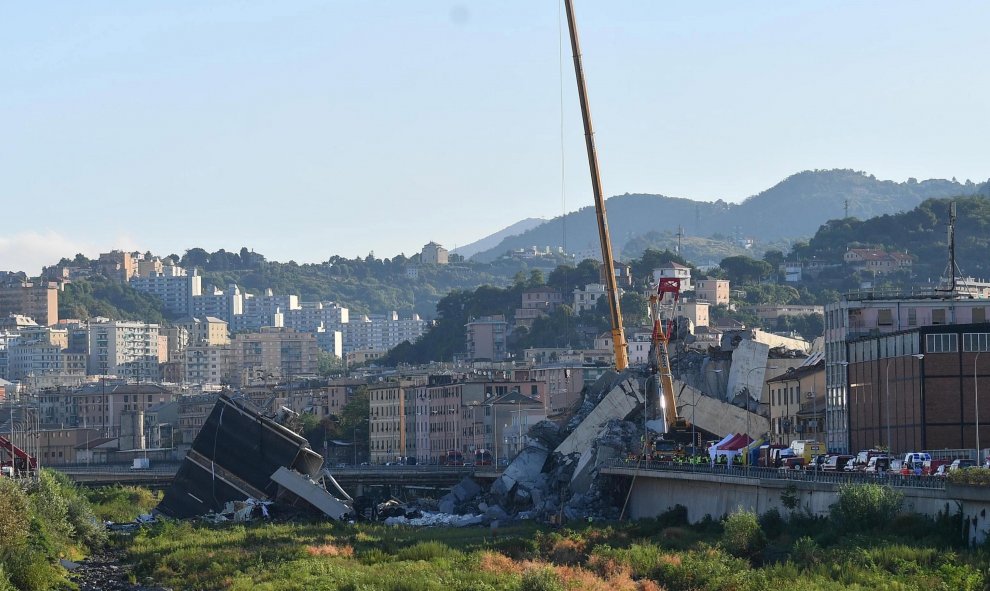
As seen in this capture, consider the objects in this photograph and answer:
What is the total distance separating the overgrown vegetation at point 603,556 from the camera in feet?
179

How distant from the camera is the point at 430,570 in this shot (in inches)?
2667

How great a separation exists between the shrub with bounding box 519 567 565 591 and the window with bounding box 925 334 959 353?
22.5m

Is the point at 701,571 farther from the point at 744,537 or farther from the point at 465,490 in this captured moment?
the point at 465,490

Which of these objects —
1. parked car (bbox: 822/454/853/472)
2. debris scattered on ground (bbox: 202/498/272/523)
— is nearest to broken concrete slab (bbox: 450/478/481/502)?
debris scattered on ground (bbox: 202/498/272/523)

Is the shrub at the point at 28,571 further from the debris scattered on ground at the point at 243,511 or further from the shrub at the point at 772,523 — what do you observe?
the debris scattered on ground at the point at 243,511

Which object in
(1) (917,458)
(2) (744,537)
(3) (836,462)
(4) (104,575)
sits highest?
(1) (917,458)

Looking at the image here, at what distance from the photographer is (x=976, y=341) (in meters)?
76.1

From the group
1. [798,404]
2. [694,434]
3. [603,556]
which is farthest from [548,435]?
[603,556]

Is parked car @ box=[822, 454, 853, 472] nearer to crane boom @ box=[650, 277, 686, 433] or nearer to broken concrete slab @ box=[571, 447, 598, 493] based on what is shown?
broken concrete slab @ box=[571, 447, 598, 493]

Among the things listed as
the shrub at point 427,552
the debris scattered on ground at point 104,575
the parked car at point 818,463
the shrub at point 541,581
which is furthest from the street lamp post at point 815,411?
the shrub at point 541,581

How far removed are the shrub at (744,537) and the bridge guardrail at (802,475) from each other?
2192 millimetres

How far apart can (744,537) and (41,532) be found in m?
28.0

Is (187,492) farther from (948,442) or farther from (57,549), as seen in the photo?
(948,442)

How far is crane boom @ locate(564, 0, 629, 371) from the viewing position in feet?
349
